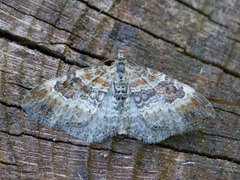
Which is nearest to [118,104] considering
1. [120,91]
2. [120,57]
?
[120,91]

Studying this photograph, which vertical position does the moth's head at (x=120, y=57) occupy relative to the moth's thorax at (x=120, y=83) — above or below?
above

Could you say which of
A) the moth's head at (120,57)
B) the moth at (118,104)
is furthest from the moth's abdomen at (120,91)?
the moth's head at (120,57)

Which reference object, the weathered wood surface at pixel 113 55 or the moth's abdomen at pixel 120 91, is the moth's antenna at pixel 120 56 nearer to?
the weathered wood surface at pixel 113 55

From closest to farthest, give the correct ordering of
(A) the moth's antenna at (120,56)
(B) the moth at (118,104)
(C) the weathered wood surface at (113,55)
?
1. (C) the weathered wood surface at (113,55)
2. (B) the moth at (118,104)
3. (A) the moth's antenna at (120,56)

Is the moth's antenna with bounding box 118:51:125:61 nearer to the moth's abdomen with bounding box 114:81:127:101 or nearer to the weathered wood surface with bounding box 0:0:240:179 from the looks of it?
the weathered wood surface with bounding box 0:0:240:179

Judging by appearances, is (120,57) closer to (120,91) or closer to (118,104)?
(120,91)

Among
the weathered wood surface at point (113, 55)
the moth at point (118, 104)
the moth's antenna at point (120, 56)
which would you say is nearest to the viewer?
the weathered wood surface at point (113, 55)

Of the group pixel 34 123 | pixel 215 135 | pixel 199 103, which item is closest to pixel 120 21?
pixel 199 103
